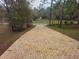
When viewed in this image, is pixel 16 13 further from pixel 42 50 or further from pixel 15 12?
pixel 42 50

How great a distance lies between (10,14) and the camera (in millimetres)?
25406

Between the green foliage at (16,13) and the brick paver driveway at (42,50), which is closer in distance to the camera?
the brick paver driveway at (42,50)

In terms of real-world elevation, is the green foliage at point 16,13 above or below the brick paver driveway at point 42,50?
above

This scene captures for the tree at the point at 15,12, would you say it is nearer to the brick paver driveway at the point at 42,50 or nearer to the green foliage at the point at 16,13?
the green foliage at the point at 16,13

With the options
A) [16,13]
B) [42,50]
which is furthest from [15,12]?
[42,50]

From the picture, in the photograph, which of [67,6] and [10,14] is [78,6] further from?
[10,14]

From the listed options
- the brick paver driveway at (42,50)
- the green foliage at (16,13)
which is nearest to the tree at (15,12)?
the green foliage at (16,13)

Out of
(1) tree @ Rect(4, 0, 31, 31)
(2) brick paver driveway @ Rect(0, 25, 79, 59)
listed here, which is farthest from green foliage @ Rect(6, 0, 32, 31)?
(2) brick paver driveway @ Rect(0, 25, 79, 59)

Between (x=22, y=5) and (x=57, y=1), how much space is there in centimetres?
2018

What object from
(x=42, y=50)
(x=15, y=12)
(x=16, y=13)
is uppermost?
(x=15, y=12)

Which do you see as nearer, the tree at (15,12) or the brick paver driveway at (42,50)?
the brick paver driveway at (42,50)

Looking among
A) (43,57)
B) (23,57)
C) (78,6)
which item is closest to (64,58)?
(43,57)

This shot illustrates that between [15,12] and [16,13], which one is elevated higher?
[15,12]

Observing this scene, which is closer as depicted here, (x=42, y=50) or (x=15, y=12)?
(x=42, y=50)
